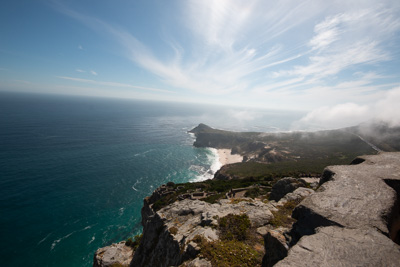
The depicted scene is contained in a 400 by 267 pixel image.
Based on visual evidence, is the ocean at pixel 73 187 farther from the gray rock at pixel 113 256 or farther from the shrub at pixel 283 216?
the shrub at pixel 283 216

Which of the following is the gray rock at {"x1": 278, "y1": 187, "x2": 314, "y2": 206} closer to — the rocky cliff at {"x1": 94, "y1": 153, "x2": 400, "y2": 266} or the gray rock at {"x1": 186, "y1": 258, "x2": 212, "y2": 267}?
the rocky cliff at {"x1": 94, "y1": 153, "x2": 400, "y2": 266}

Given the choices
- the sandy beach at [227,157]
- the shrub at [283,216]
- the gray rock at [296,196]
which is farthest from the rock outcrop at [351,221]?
the sandy beach at [227,157]

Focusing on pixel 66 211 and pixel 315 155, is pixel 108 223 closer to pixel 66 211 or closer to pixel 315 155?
pixel 66 211

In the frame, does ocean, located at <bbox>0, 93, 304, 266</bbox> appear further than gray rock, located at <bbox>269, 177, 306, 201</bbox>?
Yes

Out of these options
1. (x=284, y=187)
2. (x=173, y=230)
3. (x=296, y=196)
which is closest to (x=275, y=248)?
(x=173, y=230)

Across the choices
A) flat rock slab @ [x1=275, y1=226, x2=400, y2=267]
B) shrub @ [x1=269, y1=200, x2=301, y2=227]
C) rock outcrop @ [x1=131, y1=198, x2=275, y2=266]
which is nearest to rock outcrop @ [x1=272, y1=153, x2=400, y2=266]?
flat rock slab @ [x1=275, y1=226, x2=400, y2=267]

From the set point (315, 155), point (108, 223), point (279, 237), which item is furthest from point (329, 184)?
point (315, 155)

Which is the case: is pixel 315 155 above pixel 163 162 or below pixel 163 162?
above
